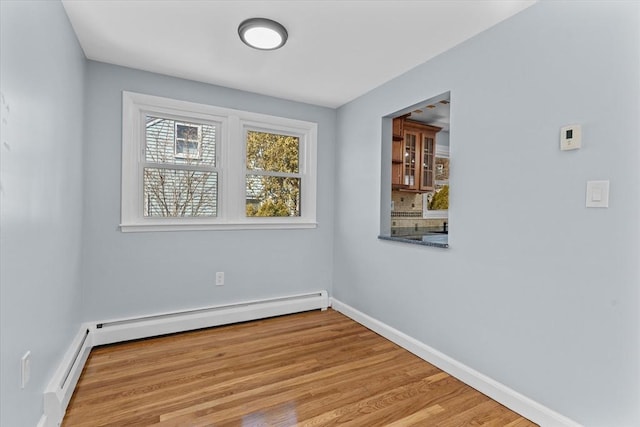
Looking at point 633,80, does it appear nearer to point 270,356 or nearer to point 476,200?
point 476,200

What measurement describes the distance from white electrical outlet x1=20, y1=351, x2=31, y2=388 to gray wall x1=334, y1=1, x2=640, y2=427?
2358mm

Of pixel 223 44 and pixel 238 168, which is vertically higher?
pixel 223 44

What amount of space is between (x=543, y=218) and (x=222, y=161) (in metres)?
2.62

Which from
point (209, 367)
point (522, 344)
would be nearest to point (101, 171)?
point (209, 367)

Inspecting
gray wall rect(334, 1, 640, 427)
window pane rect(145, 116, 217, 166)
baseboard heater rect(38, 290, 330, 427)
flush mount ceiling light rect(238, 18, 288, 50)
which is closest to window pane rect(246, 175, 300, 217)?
window pane rect(145, 116, 217, 166)

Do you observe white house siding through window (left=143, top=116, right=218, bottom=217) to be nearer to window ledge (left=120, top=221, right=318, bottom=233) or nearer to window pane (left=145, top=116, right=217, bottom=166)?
window pane (left=145, top=116, right=217, bottom=166)

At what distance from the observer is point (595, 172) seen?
1560mm

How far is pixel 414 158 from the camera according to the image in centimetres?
420

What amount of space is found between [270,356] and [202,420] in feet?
2.62

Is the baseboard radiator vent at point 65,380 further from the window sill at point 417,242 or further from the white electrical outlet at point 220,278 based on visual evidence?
the window sill at point 417,242

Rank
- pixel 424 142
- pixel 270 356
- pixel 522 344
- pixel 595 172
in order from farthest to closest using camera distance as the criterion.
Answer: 1. pixel 424 142
2. pixel 270 356
3. pixel 522 344
4. pixel 595 172

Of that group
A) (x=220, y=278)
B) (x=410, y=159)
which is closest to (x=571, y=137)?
(x=410, y=159)

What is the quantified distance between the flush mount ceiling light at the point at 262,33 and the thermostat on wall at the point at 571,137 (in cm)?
175

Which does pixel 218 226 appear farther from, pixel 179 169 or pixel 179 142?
pixel 179 142
